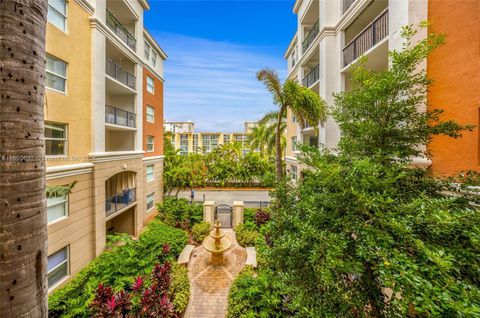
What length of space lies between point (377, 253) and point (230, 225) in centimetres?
1398

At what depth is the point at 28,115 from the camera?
1904 mm

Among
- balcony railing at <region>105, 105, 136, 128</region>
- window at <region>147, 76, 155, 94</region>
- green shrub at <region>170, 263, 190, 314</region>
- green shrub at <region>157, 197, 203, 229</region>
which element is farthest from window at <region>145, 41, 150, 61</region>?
green shrub at <region>170, 263, 190, 314</region>

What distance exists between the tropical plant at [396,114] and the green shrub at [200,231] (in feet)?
37.8

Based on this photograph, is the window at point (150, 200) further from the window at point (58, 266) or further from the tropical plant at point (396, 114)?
the tropical plant at point (396, 114)

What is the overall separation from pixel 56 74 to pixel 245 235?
500 inches

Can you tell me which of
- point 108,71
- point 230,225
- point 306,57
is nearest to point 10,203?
point 108,71

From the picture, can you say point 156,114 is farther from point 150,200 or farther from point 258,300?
point 258,300

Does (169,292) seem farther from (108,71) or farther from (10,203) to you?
(108,71)

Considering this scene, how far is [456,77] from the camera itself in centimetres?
503

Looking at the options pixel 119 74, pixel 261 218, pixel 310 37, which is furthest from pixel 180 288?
pixel 310 37

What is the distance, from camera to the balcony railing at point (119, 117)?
1216cm

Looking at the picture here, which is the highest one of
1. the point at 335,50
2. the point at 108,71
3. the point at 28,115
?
the point at 335,50

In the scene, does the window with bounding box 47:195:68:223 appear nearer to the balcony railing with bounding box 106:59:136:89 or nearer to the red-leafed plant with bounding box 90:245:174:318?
the red-leafed plant with bounding box 90:245:174:318

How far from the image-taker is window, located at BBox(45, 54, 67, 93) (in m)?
8.31
